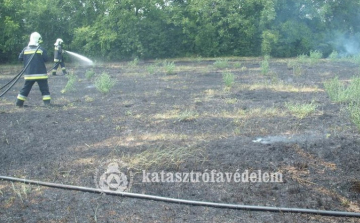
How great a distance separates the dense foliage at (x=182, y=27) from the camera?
2662cm

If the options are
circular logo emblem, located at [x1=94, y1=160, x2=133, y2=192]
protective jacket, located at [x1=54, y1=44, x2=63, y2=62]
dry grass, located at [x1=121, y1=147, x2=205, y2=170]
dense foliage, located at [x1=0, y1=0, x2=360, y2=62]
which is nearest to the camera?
circular logo emblem, located at [x1=94, y1=160, x2=133, y2=192]

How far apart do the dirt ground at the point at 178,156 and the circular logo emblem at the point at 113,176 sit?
2cm

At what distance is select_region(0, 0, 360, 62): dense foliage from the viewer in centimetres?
2662

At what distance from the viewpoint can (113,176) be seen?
4.76 metres

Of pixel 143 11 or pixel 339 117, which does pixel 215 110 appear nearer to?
pixel 339 117

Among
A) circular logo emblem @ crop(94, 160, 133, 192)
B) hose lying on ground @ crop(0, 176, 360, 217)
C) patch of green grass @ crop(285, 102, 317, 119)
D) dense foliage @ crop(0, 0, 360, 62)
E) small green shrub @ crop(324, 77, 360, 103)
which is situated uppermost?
dense foliage @ crop(0, 0, 360, 62)

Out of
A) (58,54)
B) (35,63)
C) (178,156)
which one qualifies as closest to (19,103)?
(35,63)

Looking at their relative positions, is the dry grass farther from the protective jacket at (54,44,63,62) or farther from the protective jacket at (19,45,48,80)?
the protective jacket at (54,44,63,62)

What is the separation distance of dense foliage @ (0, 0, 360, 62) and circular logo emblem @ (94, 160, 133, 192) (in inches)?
866

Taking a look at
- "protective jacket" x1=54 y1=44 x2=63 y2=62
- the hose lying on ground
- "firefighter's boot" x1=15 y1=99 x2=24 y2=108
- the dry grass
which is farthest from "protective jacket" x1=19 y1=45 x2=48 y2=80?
"protective jacket" x1=54 y1=44 x2=63 y2=62


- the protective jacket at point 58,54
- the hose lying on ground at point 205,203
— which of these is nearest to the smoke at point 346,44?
the protective jacket at point 58,54

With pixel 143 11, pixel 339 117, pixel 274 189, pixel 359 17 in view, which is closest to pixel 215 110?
pixel 339 117

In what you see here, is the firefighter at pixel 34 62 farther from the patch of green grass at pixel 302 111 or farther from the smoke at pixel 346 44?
the smoke at pixel 346 44

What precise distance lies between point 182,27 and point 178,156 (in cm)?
2386
